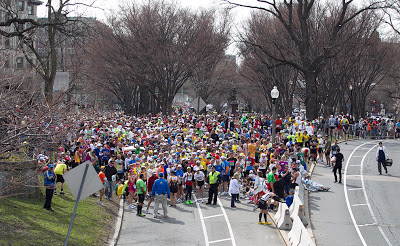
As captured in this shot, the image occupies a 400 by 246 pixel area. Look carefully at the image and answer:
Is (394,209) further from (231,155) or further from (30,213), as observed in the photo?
(30,213)

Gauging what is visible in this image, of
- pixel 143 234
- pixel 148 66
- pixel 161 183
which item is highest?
pixel 148 66

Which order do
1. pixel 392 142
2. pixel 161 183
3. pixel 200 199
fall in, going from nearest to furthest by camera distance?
pixel 161 183, pixel 200 199, pixel 392 142

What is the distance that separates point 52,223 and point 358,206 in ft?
36.3

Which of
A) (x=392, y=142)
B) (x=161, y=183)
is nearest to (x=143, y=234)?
(x=161, y=183)

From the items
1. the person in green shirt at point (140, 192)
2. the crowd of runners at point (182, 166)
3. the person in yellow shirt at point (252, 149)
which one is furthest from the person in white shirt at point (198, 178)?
the person in yellow shirt at point (252, 149)

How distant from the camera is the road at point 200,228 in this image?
1567 cm

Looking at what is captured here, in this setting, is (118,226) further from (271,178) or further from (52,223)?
(271,178)

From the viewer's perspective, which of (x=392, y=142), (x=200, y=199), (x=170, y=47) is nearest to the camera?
(x=200, y=199)

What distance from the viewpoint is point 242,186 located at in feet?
74.8

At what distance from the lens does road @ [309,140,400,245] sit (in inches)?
640

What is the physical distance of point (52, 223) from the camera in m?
15.1

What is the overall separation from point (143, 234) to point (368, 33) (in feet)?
110

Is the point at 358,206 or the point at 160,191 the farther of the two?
the point at 358,206

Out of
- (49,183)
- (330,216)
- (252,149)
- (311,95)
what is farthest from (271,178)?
(311,95)
